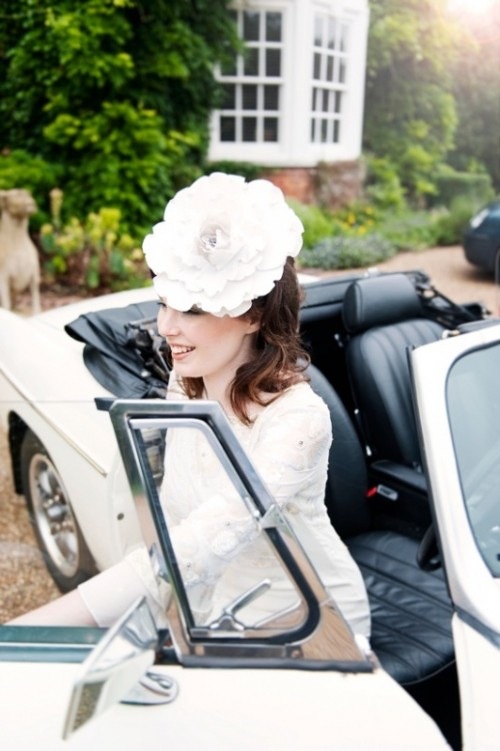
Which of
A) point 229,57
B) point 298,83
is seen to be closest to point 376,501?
point 229,57

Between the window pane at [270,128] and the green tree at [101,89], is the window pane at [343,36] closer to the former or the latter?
the window pane at [270,128]

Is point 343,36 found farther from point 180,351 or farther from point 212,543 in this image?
point 212,543

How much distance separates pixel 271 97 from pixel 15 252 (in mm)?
6339

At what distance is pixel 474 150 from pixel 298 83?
629 cm

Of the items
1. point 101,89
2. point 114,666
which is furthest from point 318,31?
point 114,666

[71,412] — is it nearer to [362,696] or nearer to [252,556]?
[252,556]

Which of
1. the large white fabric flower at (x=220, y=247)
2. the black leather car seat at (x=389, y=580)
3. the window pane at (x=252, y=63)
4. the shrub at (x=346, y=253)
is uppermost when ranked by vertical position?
the window pane at (x=252, y=63)

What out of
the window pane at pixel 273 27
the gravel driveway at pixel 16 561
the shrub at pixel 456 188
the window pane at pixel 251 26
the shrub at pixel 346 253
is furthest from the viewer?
the shrub at pixel 456 188

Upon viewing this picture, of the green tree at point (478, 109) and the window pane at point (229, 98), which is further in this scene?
the green tree at point (478, 109)

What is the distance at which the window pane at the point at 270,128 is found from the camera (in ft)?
36.6

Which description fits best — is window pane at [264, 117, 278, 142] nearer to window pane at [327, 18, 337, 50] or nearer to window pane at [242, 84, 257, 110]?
window pane at [242, 84, 257, 110]

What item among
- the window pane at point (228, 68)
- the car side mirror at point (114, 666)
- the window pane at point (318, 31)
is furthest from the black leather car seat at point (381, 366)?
the window pane at point (318, 31)

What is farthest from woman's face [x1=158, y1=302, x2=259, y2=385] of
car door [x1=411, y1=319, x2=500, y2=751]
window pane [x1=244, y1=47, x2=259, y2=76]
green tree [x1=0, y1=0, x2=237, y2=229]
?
window pane [x1=244, y1=47, x2=259, y2=76]

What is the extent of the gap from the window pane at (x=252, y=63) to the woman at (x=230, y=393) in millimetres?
9980
